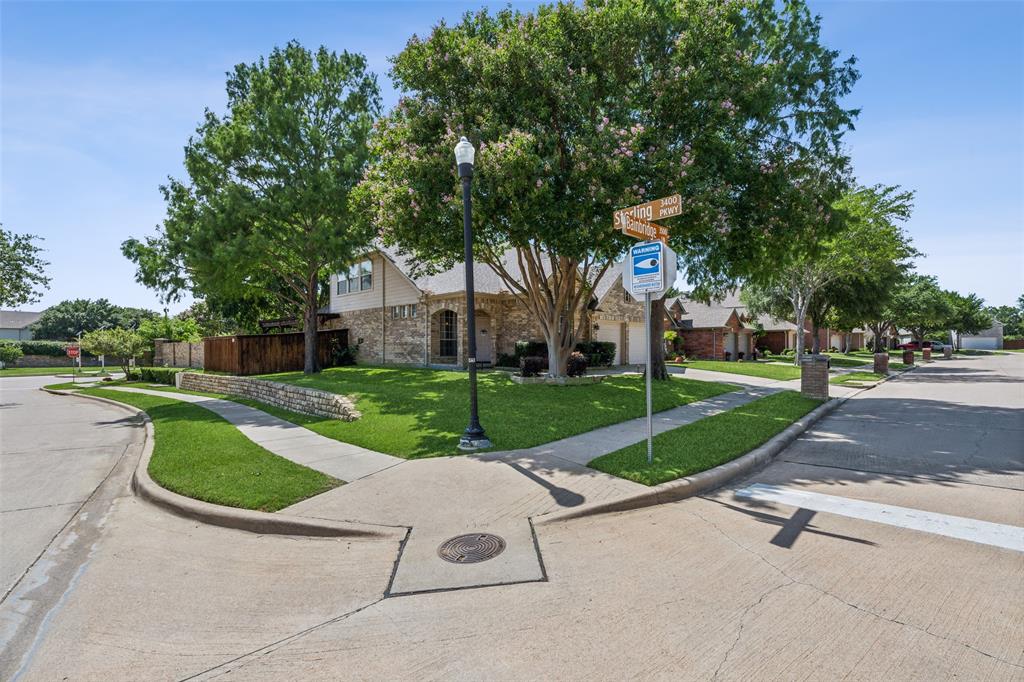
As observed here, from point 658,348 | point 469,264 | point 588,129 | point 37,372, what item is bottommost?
point 37,372

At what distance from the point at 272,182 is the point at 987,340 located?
4607 inches

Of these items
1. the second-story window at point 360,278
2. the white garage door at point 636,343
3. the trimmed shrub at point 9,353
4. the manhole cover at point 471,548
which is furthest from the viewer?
the trimmed shrub at point 9,353

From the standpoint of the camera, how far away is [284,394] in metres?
13.9

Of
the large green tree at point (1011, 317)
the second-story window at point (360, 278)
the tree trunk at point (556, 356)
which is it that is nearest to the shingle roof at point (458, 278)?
the second-story window at point (360, 278)

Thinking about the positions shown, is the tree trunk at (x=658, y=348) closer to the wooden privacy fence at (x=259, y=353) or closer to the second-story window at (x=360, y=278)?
the second-story window at (x=360, y=278)

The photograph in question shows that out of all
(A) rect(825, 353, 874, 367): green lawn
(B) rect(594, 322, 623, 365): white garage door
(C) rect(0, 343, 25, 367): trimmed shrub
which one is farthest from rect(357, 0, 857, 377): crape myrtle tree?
(C) rect(0, 343, 25, 367): trimmed shrub

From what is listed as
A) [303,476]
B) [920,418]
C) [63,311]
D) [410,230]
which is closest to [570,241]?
[410,230]

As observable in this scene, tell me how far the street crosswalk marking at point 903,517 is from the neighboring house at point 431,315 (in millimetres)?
15864

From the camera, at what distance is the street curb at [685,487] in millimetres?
5113

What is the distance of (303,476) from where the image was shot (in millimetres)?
6422

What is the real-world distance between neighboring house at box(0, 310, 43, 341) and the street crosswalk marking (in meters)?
93.0

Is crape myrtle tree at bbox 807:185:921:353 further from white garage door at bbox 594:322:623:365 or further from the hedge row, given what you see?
the hedge row

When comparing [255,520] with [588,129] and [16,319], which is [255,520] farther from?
[16,319]

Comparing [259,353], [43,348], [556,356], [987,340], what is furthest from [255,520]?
[987,340]
